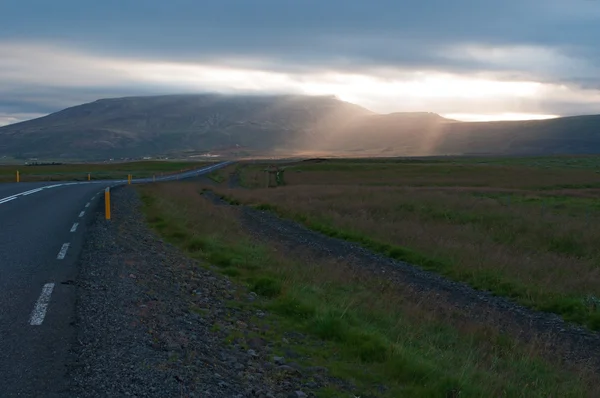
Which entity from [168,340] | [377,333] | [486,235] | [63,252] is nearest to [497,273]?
[486,235]

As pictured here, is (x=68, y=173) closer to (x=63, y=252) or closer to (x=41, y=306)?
(x=63, y=252)

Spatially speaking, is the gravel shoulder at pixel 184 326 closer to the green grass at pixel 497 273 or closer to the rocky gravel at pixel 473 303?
the rocky gravel at pixel 473 303

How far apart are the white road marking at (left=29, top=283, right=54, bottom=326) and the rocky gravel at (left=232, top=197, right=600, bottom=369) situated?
777 cm

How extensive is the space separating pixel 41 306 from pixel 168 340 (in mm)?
2222

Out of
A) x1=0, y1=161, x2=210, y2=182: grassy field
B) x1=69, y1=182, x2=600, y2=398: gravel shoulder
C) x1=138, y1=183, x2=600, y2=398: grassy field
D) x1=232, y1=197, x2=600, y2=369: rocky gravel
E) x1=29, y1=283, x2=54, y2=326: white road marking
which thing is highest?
x1=29, y1=283, x2=54, y2=326: white road marking

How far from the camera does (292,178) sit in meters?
70.8

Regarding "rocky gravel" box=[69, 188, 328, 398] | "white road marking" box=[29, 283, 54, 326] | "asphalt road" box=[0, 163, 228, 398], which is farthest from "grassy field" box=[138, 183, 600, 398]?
"white road marking" box=[29, 283, 54, 326]

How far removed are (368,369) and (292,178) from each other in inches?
2475

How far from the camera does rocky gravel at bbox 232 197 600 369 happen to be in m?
11.8

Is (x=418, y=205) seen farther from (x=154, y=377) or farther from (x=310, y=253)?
(x=154, y=377)

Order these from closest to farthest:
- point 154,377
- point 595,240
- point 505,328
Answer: point 154,377 < point 505,328 < point 595,240

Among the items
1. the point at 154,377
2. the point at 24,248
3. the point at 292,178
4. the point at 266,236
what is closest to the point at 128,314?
the point at 154,377

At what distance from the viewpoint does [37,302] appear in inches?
354

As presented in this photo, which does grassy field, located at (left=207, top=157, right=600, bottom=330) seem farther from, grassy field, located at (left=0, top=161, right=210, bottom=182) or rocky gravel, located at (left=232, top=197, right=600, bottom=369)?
grassy field, located at (left=0, top=161, right=210, bottom=182)
